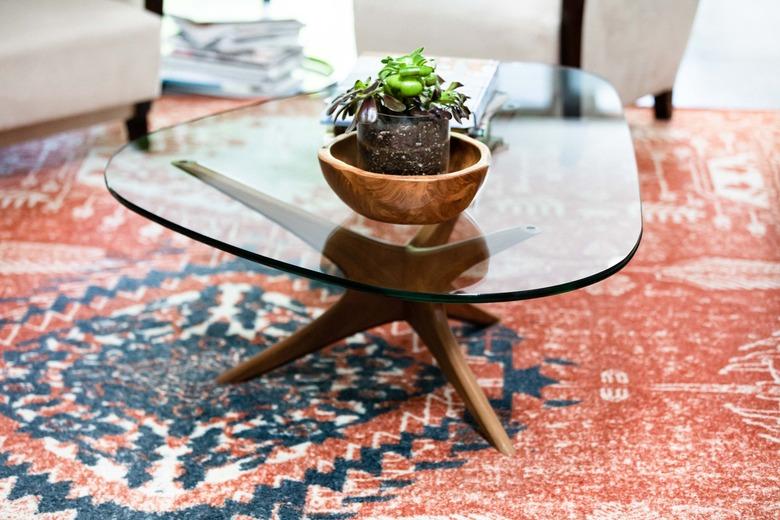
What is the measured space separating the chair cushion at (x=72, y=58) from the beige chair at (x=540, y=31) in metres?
0.62

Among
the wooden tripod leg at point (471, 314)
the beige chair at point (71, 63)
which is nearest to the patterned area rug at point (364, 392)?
the wooden tripod leg at point (471, 314)

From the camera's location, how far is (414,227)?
4.99 ft

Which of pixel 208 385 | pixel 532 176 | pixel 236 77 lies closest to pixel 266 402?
pixel 208 385

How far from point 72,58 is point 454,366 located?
1488 millimetres

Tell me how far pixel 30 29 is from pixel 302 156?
1116 mm

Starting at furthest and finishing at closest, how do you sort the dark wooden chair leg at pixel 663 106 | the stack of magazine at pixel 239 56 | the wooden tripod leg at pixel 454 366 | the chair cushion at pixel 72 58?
the stack of magazine at pixel 239 56
the dark wooden chair leg at pixel 663 106
the chair cushion at pixel 72 58
the wooden tripod leg at pixel 454 366

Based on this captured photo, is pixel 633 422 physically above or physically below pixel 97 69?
below

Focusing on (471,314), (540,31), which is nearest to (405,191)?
(471,314)

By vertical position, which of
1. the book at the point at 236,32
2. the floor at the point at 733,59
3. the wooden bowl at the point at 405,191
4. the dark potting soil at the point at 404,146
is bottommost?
the floor at the point at 733,59

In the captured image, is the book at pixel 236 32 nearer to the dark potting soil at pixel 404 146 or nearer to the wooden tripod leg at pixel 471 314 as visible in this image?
the wooden tripod leg at pixel 471 314

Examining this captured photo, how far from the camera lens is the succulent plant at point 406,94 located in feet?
4.57

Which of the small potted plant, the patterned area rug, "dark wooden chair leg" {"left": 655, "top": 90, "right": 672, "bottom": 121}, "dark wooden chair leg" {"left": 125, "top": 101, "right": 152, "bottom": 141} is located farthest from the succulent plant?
"dark wooden chair leg" {"left": 655, "top": 90, "right": 672, "bottom": 121}

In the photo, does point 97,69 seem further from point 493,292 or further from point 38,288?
point 493,292

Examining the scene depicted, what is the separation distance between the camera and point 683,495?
149 cm
